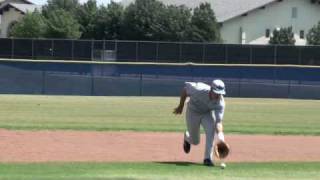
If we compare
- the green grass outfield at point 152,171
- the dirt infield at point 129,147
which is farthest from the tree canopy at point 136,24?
the green grass outfield at point 152,171

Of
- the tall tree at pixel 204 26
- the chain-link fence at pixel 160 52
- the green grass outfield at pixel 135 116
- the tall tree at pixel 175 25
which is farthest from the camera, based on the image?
the tall tree at pixel 175 25

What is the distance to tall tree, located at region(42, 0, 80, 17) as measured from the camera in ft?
259

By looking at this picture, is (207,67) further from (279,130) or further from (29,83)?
(279,130)

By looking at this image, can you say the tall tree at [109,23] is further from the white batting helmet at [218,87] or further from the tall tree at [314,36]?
the white batting helmet at [218,87]

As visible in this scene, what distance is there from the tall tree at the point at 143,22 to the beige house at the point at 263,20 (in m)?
8.11

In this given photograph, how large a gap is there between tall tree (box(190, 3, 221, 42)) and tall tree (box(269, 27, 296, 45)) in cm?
552

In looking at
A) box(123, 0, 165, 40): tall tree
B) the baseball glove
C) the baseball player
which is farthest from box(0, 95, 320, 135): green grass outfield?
box(123, 0, 165, 40): tall tree

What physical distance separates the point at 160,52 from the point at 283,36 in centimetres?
2472

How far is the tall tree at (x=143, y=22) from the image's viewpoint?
7012 centimetres

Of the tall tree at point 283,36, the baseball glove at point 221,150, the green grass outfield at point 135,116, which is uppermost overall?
the tall tree at point 283,36

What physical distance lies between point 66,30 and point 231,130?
5153 cm

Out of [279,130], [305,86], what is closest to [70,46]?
[305,86]

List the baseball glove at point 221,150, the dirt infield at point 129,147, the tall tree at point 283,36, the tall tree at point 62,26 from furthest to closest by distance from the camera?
the tall tree at point 283,36
the tall tree at point 62,26
the dirt infield at point 129,147
the baseball glove at point 221,150

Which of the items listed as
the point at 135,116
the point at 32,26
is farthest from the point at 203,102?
the point at 32,26
